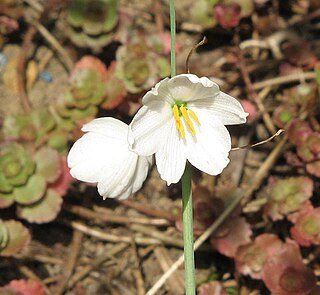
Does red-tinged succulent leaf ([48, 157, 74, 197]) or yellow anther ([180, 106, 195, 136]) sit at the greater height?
yellow anther ([180, 106, 195, 136])

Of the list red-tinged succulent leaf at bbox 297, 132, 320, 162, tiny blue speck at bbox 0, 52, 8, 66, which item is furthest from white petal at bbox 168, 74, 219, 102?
tiny blue speck at bbox 0, 52, 8, 66

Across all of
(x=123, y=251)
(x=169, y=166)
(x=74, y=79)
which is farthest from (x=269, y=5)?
(x=169, y=166)

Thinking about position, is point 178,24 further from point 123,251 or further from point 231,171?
point 123,251

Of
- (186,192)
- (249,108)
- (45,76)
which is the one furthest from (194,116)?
(45,76)

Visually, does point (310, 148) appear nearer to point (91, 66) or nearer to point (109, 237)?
point (109, 237)

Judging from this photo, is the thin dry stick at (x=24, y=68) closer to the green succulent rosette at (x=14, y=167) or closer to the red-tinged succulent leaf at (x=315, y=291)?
the green succulent rosette at (x=14, y=167)

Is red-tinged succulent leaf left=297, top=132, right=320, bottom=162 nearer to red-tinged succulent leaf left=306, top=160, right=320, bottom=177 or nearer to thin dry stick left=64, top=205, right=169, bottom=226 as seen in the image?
red-tinged succulent leaf left=306, top=160, right=320, bottom=177
